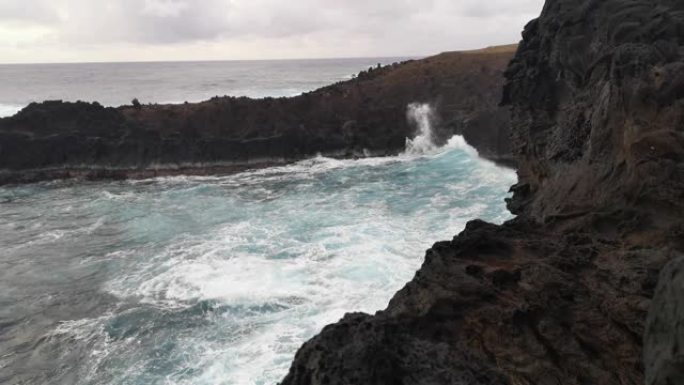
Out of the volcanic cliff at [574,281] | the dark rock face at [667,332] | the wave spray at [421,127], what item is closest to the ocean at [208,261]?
the wave spray at [421,127]

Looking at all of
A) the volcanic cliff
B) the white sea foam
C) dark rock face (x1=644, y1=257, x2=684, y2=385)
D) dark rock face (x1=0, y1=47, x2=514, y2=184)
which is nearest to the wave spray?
dark rock face (x1=0, y1=47, x2=514, y2=184)

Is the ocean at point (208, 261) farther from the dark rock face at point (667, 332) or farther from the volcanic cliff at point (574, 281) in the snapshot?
the dark rock face at point (667, 332)

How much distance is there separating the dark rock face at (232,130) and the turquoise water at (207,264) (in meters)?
4.16

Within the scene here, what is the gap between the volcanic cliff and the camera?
5715mm

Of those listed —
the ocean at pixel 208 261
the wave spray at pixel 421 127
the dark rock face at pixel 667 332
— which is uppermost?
the dark rock face at pixel 667 332

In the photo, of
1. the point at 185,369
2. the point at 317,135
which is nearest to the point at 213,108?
the point at 317,135

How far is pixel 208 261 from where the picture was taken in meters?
19.5

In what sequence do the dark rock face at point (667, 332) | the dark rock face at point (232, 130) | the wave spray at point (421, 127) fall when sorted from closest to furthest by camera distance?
the dark rock face at point (667, 332) < the dark rock face at point (232, 130) < the wave spray at point (421, 127)

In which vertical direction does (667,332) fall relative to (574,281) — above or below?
above

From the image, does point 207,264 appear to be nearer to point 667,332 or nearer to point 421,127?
point 667,332

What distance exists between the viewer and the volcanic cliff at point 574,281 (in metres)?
5.71

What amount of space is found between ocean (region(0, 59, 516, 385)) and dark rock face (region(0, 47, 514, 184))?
271cm

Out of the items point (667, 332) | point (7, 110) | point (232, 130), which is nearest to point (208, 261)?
point (667, 332)

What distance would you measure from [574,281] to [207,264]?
13.8 metres
